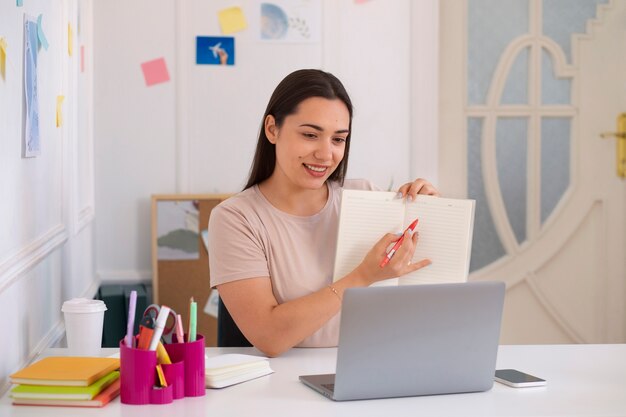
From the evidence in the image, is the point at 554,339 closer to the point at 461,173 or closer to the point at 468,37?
the point at 461,173

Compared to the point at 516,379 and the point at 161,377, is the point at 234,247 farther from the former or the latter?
the point at 516,379

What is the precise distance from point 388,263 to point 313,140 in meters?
0.35

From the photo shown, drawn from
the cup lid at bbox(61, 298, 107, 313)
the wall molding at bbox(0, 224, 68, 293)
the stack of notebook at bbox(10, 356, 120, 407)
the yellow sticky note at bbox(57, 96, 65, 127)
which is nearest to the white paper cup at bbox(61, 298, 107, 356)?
the cup lid at bbox(61, 298, 107, 313)

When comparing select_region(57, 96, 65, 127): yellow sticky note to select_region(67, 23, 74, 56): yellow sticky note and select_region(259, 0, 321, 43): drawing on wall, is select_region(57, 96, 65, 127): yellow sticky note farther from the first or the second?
select_region(259, 0, 321, 43): drawing on wall

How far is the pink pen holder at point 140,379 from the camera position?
1410 millimetres

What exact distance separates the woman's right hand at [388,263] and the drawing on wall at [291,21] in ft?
6.14

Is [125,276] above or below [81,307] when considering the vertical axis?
below

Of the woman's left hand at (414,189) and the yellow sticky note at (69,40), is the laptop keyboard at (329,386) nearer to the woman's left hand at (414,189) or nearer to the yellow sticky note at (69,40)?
the woman's left hand at (414,189)

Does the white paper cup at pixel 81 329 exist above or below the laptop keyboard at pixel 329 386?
above

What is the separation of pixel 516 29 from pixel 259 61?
107 centimetres

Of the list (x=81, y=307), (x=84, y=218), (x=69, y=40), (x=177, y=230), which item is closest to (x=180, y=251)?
(x=177, y=230)

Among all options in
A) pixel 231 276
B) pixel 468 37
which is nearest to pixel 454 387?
pixel 231 276

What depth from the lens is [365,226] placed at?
183 centimetres

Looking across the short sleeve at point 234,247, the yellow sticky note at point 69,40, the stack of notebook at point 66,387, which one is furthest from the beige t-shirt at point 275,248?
the yellow sticky note at point 69,40
